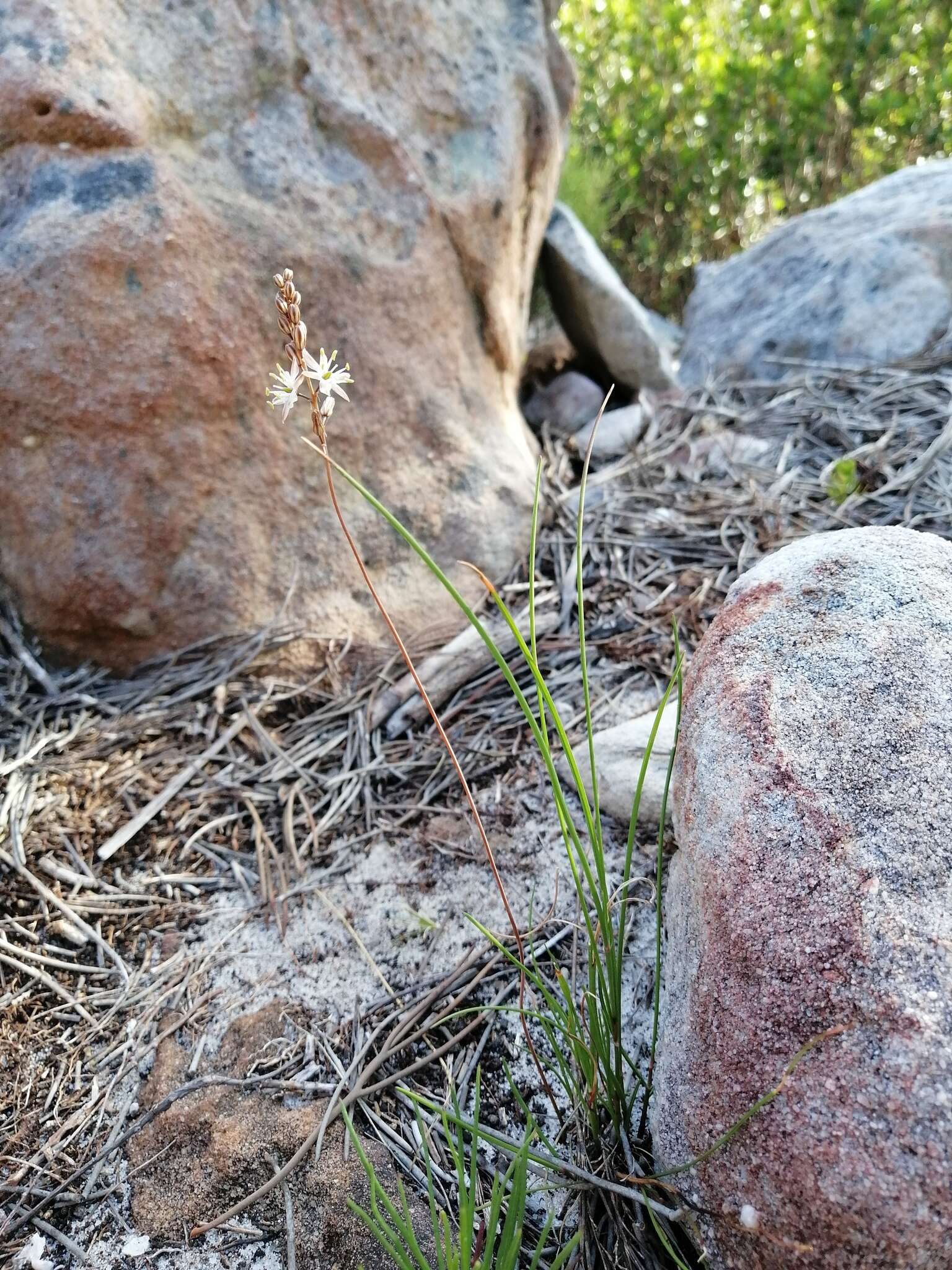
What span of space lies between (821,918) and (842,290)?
122 inches

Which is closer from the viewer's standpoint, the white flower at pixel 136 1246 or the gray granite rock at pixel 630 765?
the white flower at pixel 136 1246

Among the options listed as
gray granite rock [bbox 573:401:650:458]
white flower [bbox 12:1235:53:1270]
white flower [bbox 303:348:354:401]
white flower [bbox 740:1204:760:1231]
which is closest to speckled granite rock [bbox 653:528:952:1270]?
white flower [bbox 740:1204:760:1231]

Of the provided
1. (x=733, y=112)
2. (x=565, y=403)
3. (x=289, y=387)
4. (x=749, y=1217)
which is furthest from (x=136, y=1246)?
(x=733, y=112)

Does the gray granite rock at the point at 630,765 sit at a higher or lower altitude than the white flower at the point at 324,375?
lower

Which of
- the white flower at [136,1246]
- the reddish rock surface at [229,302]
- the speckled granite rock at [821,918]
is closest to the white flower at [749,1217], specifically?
the speckled granite rock at [821,918]

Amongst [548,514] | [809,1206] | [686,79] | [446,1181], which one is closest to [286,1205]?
[446,1181]

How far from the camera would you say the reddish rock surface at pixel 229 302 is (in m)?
2.10

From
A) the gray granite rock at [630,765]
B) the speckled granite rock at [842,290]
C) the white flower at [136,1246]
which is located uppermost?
the white flower at [136,1246]

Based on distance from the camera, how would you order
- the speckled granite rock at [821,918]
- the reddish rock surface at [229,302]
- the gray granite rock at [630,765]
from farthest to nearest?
the reddish rock surface at [229,302]
the gray granite rock at [630,765]
the speckled granite rock at [821,918]

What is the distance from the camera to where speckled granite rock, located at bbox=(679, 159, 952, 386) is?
3256 millimetres

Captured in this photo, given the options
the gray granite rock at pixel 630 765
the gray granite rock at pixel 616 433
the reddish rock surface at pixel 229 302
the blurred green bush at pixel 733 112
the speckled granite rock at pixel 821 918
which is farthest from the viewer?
the blurred green bush at pixel 733 112

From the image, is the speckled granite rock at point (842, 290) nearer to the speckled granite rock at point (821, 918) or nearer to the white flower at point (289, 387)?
the speckled granite rock at point (821, 918)

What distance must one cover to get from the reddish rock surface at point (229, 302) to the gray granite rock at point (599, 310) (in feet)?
2.80

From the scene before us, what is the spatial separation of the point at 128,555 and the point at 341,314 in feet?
2.68
